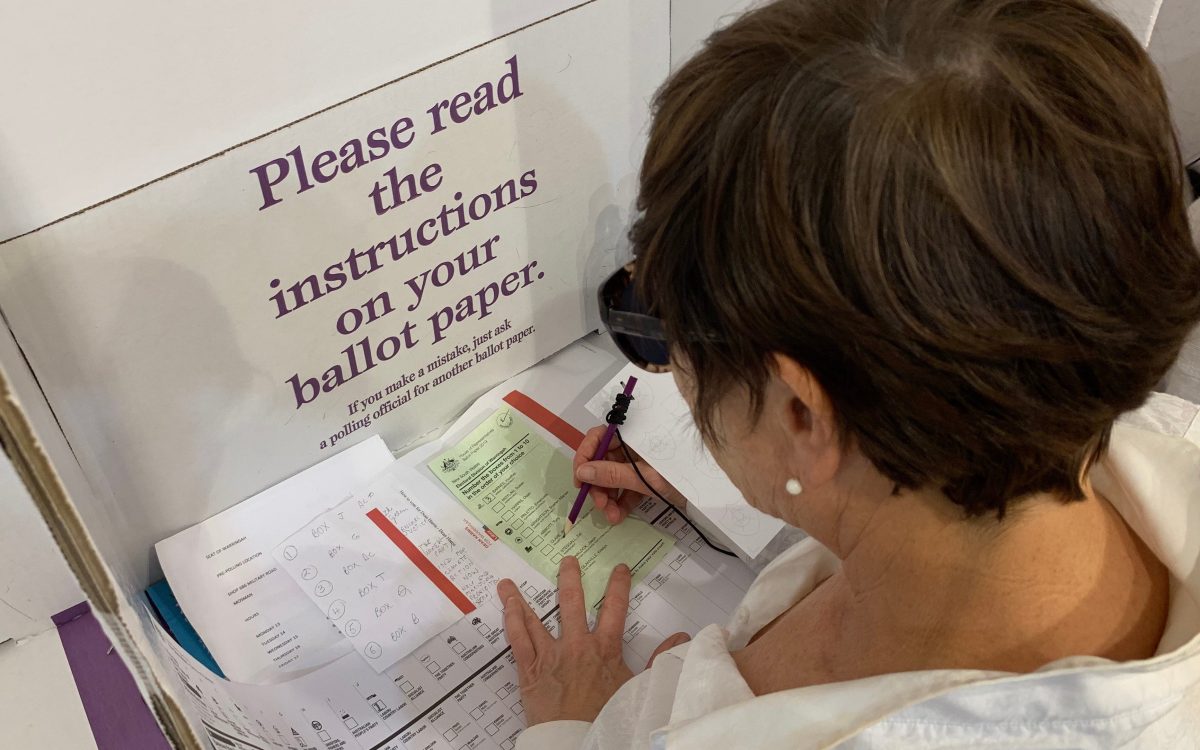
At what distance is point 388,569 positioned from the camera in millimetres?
1034

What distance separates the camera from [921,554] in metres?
0.68

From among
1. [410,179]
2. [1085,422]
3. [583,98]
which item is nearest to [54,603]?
[410,179]

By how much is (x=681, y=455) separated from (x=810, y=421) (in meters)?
0.49

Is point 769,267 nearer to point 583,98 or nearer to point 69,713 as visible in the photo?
point 583,98

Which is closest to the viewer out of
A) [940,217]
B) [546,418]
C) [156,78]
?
[940,217]

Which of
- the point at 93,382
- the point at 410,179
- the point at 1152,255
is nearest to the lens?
the point at 1152,255

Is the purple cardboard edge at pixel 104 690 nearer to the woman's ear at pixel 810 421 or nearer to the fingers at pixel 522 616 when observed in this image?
the fingers at pixel 522 616

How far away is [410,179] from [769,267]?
524mm

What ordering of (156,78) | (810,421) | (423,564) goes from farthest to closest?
(423,564), (156,78), (810,421)

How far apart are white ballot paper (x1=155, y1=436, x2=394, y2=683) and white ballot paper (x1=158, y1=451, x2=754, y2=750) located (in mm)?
25

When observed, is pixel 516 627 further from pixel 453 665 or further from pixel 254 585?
pixel 254 585

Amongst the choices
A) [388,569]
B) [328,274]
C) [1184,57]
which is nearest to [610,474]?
[388,569]

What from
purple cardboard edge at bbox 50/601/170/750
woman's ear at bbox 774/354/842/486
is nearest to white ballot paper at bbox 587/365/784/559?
woman's ear at bbox 774/354/842/486

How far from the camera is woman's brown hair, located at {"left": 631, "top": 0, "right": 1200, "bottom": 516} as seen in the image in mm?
505
